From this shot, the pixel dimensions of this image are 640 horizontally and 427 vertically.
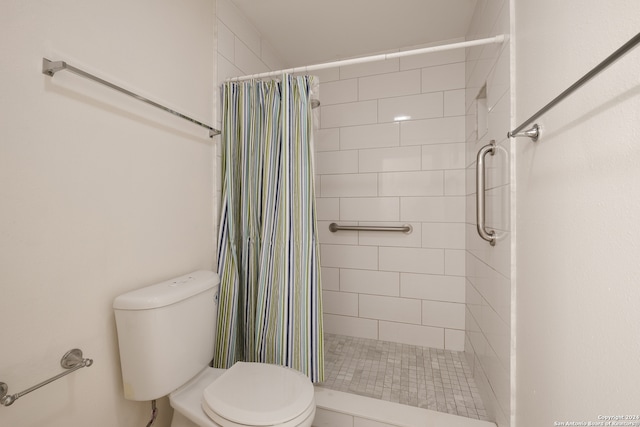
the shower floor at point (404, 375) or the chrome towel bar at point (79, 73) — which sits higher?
the chrome towel bar at point (79, 73)

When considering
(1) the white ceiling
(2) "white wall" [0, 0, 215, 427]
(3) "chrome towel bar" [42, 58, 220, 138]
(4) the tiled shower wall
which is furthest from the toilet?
(1) the white ceiling

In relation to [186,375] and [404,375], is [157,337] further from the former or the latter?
[404,375]

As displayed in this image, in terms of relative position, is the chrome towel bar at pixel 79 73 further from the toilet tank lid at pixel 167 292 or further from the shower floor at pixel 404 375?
the shower floor at pixel 404 375

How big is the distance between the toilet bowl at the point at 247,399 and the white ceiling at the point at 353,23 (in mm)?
1963

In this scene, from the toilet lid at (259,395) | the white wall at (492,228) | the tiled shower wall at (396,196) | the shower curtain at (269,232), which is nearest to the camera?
the toilet lid at (259,395)

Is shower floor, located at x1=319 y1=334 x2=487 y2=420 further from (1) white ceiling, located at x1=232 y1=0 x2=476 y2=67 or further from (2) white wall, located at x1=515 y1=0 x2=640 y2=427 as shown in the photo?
(1) white ceiling, located at x1=232 y1=0 x2=476 y2=67

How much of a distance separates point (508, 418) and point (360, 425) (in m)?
0.61

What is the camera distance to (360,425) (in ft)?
4.28

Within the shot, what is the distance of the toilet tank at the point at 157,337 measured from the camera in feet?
3.21

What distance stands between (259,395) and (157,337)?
1.39 ft

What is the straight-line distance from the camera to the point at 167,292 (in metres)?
1.05

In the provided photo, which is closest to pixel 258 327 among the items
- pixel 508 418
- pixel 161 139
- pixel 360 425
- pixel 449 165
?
pixel 360 425

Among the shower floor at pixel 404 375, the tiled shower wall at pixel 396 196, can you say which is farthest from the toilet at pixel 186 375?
the tiled shower wall at pixel 396 196

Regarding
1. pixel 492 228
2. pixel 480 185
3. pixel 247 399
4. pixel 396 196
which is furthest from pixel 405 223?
pixel 247 399
